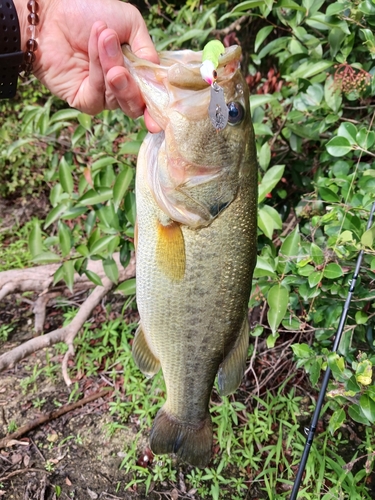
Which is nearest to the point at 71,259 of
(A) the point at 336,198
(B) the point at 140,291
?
(B) the point at 140,291

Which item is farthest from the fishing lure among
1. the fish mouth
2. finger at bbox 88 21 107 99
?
finger at bbox 88 21 107 99

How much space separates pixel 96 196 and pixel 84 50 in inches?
32.4

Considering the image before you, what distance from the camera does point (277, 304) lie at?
1.91 metres

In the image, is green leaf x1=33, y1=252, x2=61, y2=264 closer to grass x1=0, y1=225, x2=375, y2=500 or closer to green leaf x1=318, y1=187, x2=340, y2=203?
grass x1=0, y1=225, x2=375, y2=500

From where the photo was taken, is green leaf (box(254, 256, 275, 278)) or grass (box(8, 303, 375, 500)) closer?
green leaf (box(254, 256, 275, 278))

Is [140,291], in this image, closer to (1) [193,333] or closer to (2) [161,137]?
(1) [193,333]

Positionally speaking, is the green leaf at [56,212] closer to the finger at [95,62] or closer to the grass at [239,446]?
the finger at [95,62]

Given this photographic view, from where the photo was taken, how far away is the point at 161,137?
5.05 ft

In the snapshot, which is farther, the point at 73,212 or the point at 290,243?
the point at 73,212

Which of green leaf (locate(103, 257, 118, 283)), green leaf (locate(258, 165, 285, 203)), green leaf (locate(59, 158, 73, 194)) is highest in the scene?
green leaf (locate(258, 165, 285, 203))

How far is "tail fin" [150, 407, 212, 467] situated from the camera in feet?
6.23

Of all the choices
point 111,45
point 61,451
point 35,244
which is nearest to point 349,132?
point 111,45

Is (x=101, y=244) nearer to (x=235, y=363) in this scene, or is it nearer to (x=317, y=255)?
(x=235, y=363)

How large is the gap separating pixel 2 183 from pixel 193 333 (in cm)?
449
